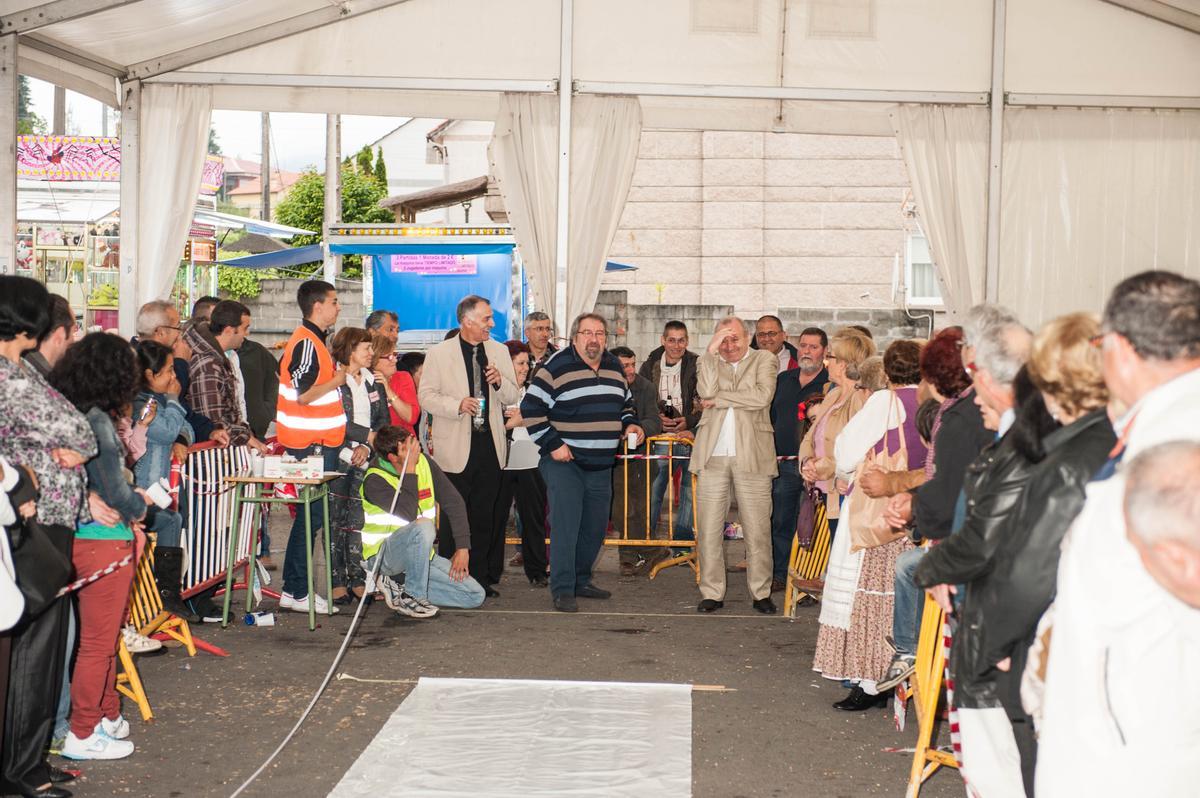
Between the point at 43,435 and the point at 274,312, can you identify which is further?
the point at 274,312

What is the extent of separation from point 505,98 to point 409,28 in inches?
39.6

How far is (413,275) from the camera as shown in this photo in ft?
52.5

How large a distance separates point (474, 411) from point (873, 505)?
3499 mm

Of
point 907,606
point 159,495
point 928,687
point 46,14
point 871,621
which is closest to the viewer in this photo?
point 928,687

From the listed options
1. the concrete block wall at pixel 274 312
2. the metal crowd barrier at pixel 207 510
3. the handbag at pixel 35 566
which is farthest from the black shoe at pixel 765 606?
the concrete block wall at pixel 274 312

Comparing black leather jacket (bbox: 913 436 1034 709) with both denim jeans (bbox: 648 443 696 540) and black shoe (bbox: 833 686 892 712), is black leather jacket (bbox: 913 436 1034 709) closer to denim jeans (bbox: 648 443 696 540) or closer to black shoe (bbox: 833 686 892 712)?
black shoe (bbox: 833 686 892 712)

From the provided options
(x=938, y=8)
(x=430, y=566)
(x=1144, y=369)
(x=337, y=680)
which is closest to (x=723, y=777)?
(x=337, y=680)

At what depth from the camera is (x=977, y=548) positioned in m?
3.69

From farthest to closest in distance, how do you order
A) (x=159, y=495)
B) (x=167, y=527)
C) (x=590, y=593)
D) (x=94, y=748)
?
(x=590, y=593) < (x=167, y=527) < (x=159, y=495) < (x=94, y=748)

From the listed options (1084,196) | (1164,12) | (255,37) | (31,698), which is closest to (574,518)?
(31,698)

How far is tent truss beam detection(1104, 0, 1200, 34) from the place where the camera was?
35.2 feet

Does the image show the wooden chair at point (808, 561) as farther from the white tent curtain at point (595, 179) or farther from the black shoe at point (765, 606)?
the white tent curtain at point (595, 179)

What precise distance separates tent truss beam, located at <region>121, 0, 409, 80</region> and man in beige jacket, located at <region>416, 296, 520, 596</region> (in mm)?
3364

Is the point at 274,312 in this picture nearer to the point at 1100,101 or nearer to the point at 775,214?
the point at 775,214
